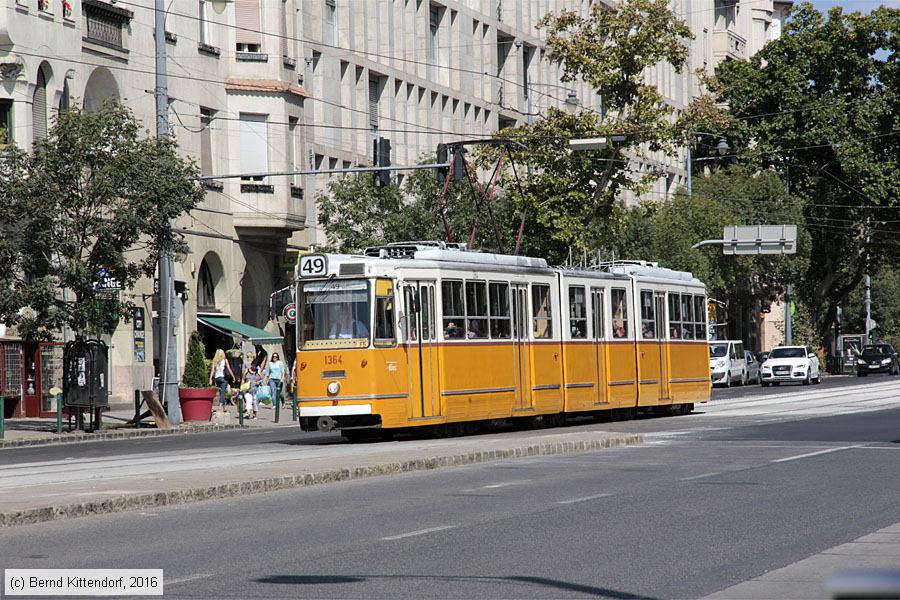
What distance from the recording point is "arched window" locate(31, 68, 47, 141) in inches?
1510

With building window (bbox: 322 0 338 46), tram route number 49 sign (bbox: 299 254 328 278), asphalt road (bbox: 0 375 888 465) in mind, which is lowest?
asphalt road (bbox: 0 375 888 465)

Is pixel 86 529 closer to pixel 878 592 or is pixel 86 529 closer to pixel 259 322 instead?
pixel 878 592

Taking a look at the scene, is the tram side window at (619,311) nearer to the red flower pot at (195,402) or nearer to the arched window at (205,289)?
the red flower pot at (195,402)

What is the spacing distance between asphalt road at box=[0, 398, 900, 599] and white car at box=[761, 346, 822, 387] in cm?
4492

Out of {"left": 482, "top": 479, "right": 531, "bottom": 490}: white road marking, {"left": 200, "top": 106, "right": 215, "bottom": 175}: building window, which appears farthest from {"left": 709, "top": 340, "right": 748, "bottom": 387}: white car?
{"left": 482, "top": 479, "right": 531, "bottom": 490}: white road marking

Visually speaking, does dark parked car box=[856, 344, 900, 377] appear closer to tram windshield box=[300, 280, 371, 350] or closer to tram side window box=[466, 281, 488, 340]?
tram side window box=[466, 281, 488, 340]

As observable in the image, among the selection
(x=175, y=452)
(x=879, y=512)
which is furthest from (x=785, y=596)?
(x=175, y=452)

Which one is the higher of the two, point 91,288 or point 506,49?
point 506,49

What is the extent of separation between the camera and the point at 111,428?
3534cm

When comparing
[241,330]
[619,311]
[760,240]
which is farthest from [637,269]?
[760,240]

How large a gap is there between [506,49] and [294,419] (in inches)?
1378

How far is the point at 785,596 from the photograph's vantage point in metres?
8.89

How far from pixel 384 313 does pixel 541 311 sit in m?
5.42

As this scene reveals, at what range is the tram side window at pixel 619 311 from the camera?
3409cm
